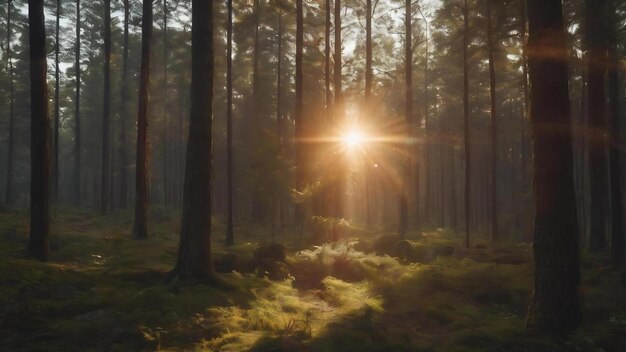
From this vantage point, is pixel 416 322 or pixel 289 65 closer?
pixel 416 322

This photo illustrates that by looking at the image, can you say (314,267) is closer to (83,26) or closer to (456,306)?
(456,306)

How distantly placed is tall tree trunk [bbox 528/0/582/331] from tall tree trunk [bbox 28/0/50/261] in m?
11.9

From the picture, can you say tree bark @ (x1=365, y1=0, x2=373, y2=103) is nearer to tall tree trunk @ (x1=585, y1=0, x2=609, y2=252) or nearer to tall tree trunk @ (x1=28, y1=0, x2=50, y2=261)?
tall tree trunk @ (x1=585, y1=0, x2=609, y2=252)

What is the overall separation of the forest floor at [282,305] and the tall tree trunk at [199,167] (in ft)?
2.07

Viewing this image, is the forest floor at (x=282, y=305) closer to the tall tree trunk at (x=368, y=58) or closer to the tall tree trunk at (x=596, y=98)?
the tall tree trunk at (x=596, y=98)

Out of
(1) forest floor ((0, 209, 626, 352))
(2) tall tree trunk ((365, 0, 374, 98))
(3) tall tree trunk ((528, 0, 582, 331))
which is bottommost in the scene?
(1) forest floor ((0, 209, 626, 352))

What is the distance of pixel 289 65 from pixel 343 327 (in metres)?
32.7

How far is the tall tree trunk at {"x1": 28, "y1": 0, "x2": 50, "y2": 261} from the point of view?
11.5 meters

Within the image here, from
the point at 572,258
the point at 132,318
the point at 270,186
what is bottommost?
the point at 132,318

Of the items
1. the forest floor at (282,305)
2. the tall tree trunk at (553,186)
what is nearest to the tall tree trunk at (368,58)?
the forest floor at (282,305)

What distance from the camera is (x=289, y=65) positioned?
3772cm

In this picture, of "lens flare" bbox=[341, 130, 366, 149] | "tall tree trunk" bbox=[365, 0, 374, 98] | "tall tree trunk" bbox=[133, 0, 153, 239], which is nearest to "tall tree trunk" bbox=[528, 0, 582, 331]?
"tall tree trunk" bbox=[133, 0, 153, 239]

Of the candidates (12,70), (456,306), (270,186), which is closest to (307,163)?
(270,186)

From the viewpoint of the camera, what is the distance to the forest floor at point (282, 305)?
6449 millimetres
